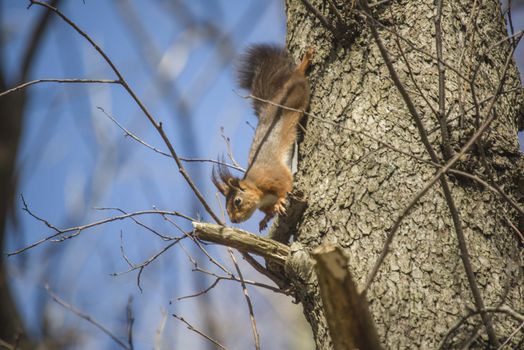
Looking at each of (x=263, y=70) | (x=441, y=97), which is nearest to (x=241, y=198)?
(x=263, y=70)

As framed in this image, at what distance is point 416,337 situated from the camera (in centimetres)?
182

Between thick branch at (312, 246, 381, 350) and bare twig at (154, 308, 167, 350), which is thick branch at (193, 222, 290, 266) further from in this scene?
thick branch at (312, 246, 381, 350)

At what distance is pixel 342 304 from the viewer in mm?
1383

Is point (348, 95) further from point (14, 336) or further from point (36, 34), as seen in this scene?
point (14, 336)

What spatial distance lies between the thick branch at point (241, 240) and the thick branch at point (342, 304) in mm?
698

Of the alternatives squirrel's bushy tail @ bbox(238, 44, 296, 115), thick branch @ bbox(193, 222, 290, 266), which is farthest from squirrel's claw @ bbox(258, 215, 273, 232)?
thick branch @ bbox(193, 222, 290, 266)

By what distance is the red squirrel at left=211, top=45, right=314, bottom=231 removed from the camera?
10.9ft

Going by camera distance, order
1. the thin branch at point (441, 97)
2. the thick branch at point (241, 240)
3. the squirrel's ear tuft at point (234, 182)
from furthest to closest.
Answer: the squirrel's ear tuft at point (234, 182) → the thick branch at point (241, 240) → the thin branch at point (441, 97)

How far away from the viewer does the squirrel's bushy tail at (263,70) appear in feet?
10.6

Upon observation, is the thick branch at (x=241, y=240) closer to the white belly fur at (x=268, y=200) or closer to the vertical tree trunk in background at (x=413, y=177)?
the vertical tree trunk in background at (x=413, y=177)

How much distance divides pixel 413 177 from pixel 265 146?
5.52 feet

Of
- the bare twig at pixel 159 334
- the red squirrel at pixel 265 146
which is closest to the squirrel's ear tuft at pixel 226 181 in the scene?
the red squirrel at pixel 265 146

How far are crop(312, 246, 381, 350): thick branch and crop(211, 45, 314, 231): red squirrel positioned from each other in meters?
1.72

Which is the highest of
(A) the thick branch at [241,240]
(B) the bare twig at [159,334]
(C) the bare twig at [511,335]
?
(C) the bare twig at [511,335]
